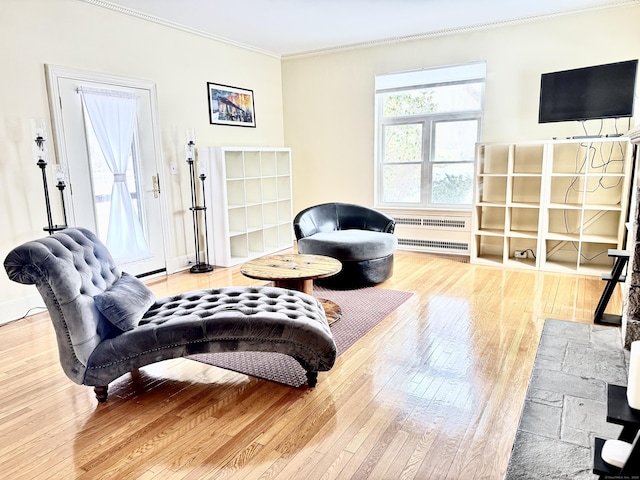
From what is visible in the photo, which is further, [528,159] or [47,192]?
[528,159]

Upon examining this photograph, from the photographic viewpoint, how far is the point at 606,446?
1223 millimetres

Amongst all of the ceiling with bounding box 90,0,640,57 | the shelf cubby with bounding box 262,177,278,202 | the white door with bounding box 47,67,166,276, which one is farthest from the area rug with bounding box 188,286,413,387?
the ceiling with bounding box 90,0,640,57

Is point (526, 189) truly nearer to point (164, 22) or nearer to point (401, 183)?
point (401, 183)

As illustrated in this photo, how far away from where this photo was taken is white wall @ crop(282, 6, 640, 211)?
15.2ft

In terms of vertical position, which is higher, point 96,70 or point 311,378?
point 96,70

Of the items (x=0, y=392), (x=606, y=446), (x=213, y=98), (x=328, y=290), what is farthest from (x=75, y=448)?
(x=213, y=98)

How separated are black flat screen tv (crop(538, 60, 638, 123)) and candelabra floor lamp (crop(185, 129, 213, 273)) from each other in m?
3.77

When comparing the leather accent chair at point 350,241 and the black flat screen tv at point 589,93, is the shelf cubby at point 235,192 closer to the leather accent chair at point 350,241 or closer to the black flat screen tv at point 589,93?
the leather accent chair at point 350,241

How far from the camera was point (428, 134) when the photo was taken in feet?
18.9

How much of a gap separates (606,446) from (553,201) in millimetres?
4381

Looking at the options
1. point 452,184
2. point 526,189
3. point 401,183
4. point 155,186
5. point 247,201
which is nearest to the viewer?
point 155,186

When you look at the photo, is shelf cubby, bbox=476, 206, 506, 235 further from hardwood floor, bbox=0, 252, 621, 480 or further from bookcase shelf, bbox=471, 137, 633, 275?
hardwood floor, bbox=0, 252, 621, 480

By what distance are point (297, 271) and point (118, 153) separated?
7.93ft

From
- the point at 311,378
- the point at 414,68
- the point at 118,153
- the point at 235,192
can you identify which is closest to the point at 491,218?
the point at 414,68
